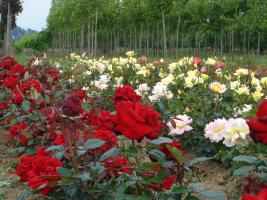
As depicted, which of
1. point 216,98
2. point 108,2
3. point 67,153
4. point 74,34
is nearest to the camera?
point 67,153

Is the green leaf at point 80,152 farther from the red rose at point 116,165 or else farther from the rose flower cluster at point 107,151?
the red rose at point 116,165

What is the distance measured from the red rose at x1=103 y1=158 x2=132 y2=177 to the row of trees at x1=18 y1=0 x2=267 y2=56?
23004mm

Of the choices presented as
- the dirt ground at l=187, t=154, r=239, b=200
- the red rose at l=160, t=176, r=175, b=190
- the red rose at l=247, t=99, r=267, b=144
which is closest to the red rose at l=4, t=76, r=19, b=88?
the dirt ground at l=187, t=154, r=239, b=200

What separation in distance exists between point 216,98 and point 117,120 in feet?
10.9

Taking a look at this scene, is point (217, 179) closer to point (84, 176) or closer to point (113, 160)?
point (113, 160)

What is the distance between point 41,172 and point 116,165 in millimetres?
277

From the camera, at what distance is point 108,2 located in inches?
1330

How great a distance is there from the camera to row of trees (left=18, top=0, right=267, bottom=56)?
27297mm

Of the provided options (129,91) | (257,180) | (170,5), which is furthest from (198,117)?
(170,5)

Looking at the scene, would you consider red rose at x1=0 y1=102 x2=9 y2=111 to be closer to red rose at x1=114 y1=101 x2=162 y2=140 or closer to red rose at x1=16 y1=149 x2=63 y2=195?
red rose at x1=16 y1=149 x2=63 y2=195

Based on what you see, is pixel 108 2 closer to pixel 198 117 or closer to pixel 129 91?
pixel 198 117

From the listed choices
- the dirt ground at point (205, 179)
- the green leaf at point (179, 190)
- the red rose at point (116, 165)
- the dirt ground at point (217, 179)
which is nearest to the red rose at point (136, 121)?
the green leaf at point (179, 190)

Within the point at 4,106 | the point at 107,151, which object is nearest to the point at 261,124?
the point at 107,151

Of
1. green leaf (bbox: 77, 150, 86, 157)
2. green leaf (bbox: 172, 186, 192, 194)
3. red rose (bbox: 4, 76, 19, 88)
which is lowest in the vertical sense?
green leaf (bbox: 172, 186, 192, 194)
